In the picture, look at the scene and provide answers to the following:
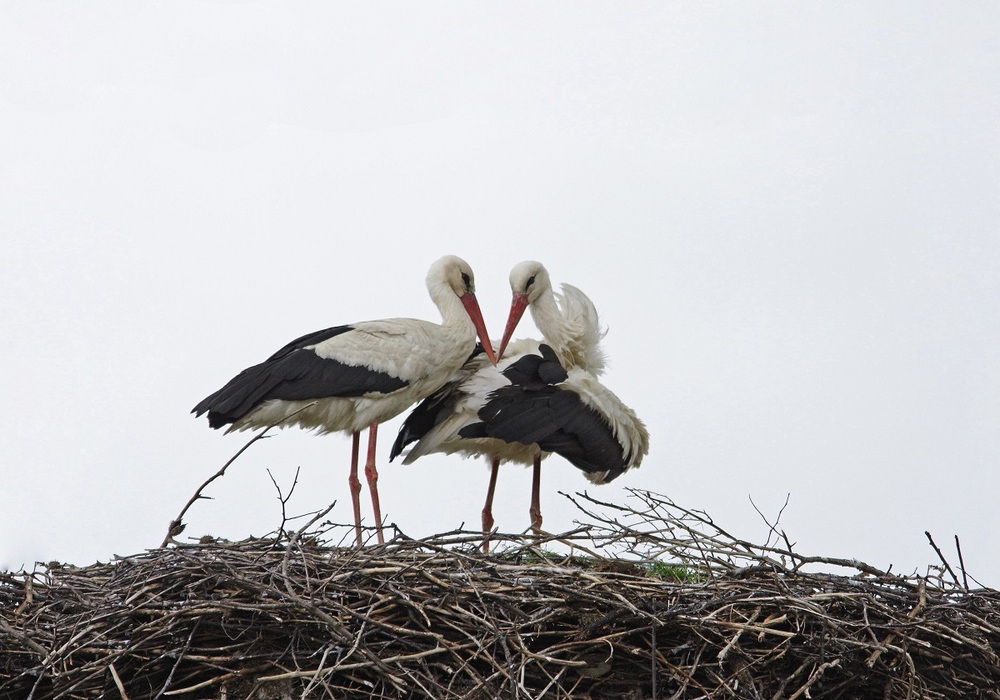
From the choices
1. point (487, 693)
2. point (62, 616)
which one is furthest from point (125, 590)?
point (487, 693)

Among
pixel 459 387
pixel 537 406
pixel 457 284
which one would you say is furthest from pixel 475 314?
pixel 537 406

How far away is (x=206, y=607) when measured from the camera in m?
3.77

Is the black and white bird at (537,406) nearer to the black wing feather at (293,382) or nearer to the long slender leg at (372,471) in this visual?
the long slender leg at (372,471)

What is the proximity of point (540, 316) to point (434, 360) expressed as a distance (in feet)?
2.28

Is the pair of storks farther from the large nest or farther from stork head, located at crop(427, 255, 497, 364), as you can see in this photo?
the large nest

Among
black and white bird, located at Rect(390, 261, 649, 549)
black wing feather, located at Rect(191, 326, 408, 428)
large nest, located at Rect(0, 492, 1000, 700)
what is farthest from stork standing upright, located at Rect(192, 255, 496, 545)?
large nest, located at Rect(0, 492, 1000, 700)

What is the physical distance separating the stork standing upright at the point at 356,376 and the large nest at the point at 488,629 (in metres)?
1.31

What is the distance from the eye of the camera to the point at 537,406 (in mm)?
5523

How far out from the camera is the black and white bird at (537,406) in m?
5.54

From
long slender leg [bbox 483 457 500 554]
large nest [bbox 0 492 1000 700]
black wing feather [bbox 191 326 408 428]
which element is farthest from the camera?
long slender leg [bbox 483 457 500 554]

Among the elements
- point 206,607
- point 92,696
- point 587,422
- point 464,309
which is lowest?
point 92,696

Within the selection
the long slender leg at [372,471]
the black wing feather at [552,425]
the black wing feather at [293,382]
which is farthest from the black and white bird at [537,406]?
the black wing feather at [293,382]

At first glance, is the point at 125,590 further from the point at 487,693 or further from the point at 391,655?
the point at 487,693

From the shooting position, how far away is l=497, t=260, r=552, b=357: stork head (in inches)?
241
